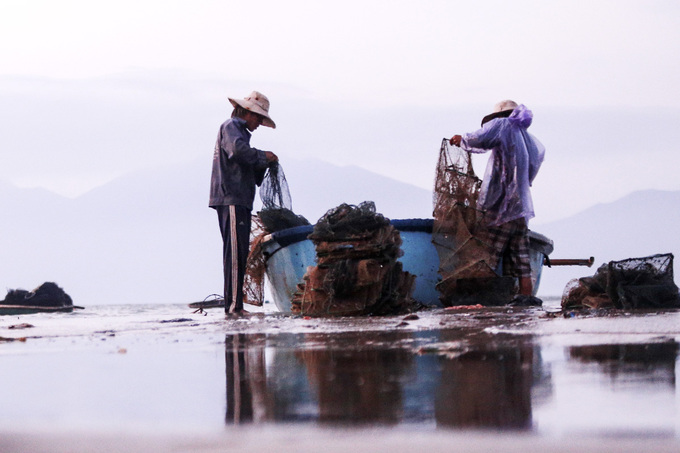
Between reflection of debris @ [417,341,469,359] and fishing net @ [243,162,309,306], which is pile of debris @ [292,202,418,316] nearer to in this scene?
fishing net @ [243,162,309,306]

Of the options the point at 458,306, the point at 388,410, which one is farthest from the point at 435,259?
the point at 388,410

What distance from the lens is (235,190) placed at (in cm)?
893

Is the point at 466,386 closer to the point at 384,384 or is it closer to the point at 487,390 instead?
the point at 487,390

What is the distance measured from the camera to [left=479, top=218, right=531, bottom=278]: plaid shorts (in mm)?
9141

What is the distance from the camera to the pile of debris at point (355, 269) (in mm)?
7598

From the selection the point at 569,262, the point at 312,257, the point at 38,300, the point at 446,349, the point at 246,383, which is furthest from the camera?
the point at 38,300

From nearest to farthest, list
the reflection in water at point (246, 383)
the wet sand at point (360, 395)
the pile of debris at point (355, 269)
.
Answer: the wet sand at point (360, 395)
the reflection in water at point (246, 383)
the pile of debris at point (355, 269)

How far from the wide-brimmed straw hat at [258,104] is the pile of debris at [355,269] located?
1.80m

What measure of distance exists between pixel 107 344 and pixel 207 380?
1961 millimetres

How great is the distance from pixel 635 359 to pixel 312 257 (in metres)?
7.30

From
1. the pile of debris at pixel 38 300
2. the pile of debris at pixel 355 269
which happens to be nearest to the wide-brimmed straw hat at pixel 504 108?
the pile of debris at pixel 355 269

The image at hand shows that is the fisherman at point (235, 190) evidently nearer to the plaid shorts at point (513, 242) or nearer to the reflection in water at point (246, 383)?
the plaid shorts at point (513, 242)

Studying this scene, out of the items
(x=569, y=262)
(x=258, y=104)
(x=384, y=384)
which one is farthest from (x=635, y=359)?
(x=569, y=262)

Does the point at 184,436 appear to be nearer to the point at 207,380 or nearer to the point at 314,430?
the point at 314,430
